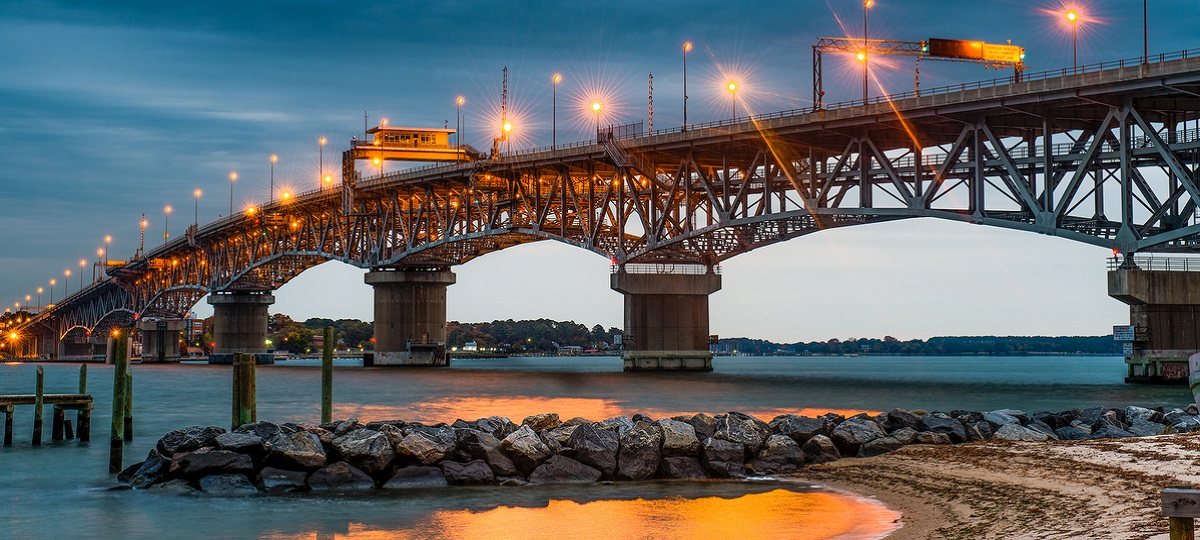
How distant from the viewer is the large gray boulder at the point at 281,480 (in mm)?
27844

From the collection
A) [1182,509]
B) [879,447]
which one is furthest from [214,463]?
[1182,509]

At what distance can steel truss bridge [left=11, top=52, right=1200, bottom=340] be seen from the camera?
59750 mm

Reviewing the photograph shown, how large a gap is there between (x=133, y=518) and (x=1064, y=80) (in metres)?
48.2

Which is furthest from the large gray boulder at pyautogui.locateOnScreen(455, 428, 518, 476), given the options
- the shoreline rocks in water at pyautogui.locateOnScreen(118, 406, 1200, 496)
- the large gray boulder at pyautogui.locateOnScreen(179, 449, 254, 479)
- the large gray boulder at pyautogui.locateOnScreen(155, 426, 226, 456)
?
the large gray boulder at pyautogui.locateOnScreen(155, 426, 226, 456)

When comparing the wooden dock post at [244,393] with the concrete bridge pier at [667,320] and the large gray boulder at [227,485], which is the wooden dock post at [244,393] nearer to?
the large gray boulder at [227,485]

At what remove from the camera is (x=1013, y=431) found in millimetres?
32438

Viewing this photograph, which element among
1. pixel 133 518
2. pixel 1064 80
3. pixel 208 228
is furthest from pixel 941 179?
pixel 208 228

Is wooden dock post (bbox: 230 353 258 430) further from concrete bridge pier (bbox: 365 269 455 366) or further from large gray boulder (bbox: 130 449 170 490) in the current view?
concrete bridge pier (bbox: 365 269 455 366)

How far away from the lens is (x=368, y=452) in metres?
28.8

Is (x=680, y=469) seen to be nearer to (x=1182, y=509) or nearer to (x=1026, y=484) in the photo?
(x=1026, y=484)

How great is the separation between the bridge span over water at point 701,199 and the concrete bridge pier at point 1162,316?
0.26m

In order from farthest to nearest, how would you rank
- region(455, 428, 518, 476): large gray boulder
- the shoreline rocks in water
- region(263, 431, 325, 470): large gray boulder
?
1. region(455, 428, 518, 476): large gray boulder
2. region(263, 431, 325, 470): large gray boulder
3. the shoreline rocks in water

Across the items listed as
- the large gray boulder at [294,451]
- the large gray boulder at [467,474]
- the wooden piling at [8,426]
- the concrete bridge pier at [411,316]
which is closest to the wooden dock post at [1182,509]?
the large gray boulder at [467,474]

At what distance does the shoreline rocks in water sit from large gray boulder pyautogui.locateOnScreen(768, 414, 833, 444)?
39mm
